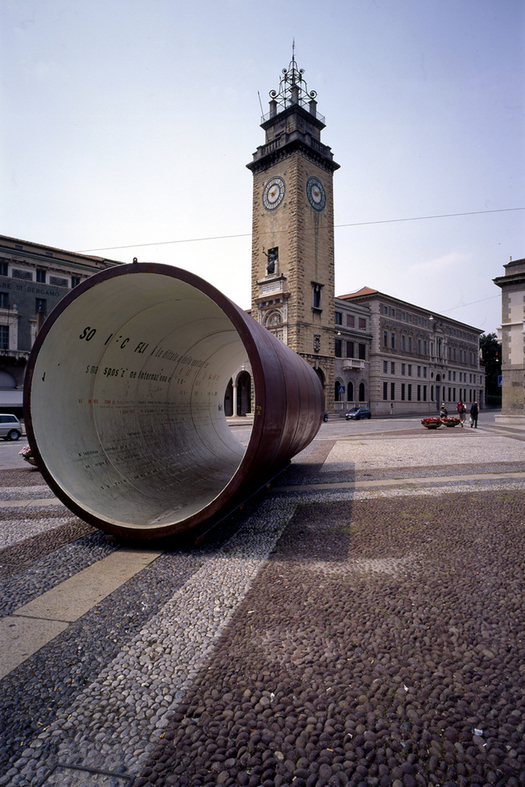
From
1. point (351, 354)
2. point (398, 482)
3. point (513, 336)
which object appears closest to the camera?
point (398, 482)

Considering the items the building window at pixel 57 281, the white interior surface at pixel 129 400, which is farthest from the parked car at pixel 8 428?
the building window at pixel 57 281

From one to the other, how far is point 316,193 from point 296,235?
6.27m

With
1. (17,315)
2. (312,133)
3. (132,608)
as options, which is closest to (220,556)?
(132,608)

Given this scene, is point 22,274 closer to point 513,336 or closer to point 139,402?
point 139,402

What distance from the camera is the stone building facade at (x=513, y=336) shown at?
28.9m

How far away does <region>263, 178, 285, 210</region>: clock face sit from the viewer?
1665 inches

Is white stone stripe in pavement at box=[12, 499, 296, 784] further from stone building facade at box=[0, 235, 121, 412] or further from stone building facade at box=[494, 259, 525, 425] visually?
stone building facade at box=[0, 235, 121, 412]

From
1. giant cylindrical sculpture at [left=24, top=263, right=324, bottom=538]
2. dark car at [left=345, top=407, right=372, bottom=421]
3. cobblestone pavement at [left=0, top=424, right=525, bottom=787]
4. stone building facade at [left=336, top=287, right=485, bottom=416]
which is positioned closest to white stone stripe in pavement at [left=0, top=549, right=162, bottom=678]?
cobblestone pavement at [left=0, top=424, right=525, bottom=787]

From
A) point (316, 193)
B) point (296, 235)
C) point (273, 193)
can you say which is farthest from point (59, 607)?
point (316, 193)

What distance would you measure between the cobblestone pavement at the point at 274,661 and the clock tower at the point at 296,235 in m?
36.3

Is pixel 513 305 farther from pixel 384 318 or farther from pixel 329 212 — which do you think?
pixel 384 318

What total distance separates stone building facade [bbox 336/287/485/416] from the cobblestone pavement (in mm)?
47991

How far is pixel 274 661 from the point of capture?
274cm

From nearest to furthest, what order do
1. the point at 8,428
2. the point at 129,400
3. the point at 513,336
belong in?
the point at 129,400, the point at 8,428, the point at 513,336
